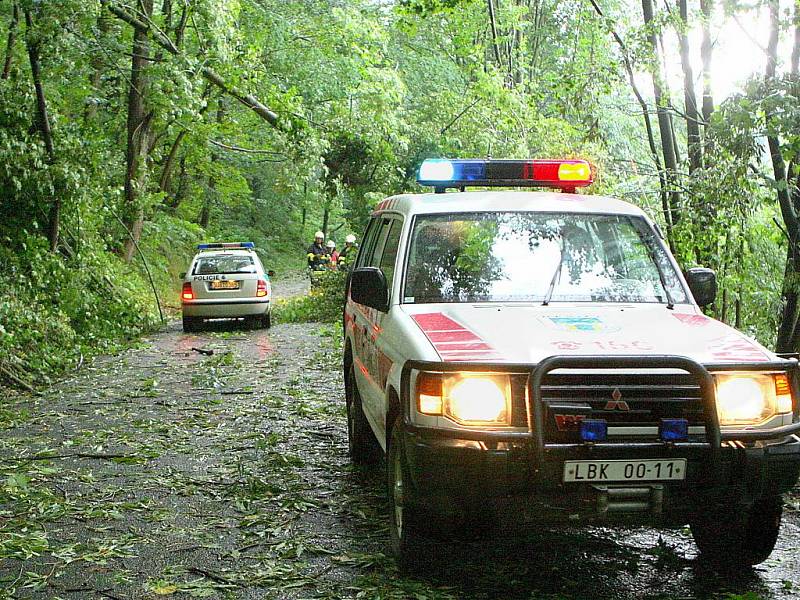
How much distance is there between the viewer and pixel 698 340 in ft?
16.8

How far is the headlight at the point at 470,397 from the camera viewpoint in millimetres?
4684

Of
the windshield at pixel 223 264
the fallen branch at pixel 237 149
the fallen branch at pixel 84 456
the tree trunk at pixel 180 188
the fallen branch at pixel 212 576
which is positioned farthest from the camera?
the tree trunk at pixel 180 188

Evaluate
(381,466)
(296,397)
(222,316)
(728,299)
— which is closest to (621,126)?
(222,316)

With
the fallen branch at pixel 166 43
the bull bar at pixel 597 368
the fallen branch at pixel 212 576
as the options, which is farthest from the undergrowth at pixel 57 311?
the bull bar at pixel 597 368

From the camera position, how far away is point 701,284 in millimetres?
6176

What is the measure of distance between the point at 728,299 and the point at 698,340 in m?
8.66

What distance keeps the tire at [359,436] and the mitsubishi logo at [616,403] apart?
10.4 ft

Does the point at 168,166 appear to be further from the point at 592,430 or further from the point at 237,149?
the point at 592,430

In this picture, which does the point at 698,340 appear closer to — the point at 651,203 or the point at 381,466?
the point at 381,466

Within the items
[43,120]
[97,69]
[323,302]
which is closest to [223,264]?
[323,302]

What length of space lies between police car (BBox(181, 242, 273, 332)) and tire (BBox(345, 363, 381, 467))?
40.1 ft

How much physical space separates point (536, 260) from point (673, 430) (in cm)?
178

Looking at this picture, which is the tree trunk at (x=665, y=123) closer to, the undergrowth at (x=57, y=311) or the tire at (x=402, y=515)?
the tire at (x=402, y=515)

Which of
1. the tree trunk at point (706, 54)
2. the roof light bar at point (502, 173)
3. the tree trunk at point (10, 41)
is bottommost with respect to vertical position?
the roof light bar at point (502, 173)
